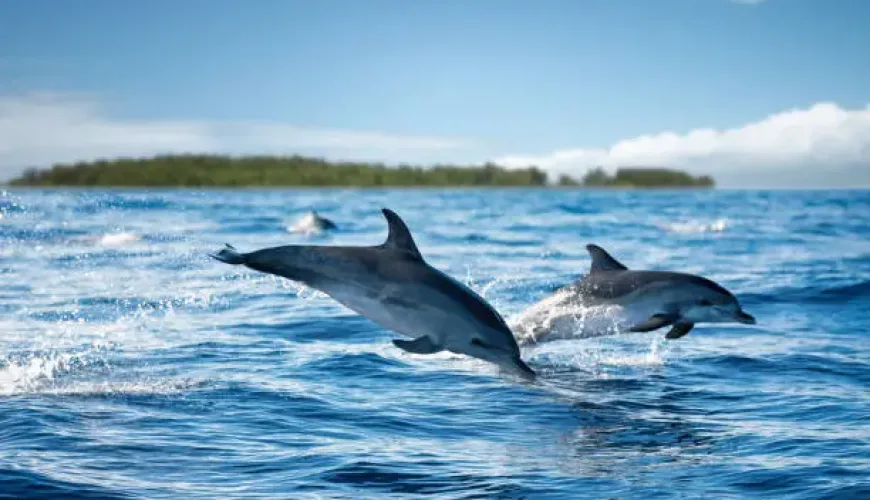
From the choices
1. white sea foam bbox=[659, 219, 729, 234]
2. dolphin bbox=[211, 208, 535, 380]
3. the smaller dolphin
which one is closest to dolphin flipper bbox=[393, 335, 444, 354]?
dolphin bbox=[211, 208, 535, 380]

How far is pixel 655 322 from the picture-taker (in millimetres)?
11281

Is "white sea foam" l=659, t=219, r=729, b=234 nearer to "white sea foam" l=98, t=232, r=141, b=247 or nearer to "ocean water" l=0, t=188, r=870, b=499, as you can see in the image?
"white sea foam" l=98, t=232, r=141, b=247

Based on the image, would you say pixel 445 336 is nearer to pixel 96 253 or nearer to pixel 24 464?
pixel 24 464

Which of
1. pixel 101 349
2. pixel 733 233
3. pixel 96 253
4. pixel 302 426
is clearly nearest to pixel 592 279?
pixel 302 426

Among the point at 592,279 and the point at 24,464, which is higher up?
the point at 592,279

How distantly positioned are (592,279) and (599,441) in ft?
11.6

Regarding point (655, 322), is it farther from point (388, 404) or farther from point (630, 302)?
point (388, 404)

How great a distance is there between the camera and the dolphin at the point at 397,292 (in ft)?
26.7

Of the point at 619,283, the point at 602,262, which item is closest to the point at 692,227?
the point at 602,262

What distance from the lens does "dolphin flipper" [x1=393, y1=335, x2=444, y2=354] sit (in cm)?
766

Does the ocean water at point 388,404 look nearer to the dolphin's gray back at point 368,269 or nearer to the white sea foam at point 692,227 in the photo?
the dolphin's gray back at point 368,269

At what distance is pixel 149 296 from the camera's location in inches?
714

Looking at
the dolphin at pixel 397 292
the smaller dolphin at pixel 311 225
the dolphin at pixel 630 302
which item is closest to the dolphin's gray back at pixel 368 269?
the dolphin at pixel 397 292

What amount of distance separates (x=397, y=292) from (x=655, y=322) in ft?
13.3
